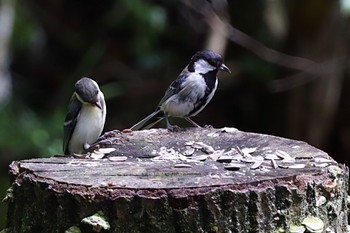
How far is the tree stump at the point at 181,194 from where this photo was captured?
2408mm

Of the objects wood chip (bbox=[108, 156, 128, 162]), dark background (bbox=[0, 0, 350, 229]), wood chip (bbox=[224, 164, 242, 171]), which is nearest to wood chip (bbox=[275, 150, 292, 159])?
wood chip (bbox=[224, 164, 242, 171])

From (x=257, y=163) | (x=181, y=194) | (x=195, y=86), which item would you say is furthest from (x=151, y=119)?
(x=181, y=194)

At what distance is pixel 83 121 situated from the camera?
13.3 feet

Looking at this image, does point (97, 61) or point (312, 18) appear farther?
point (97, 61)

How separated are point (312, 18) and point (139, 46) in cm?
178

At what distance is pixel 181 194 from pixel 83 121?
172 cm

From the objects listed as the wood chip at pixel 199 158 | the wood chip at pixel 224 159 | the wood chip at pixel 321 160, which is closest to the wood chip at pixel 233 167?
the wood chip at pixel 224 159

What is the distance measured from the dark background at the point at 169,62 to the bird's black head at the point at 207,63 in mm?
1794

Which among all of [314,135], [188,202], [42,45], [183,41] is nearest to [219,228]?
[188,202]

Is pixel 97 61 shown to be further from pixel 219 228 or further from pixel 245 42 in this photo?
pixel 219 228

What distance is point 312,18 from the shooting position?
6.30m

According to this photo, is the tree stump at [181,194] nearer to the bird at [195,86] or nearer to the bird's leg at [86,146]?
the bird's leg at [86,146]

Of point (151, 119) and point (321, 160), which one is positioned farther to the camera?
point (151, 119)

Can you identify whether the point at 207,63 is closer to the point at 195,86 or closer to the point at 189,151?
the point at 195,86
